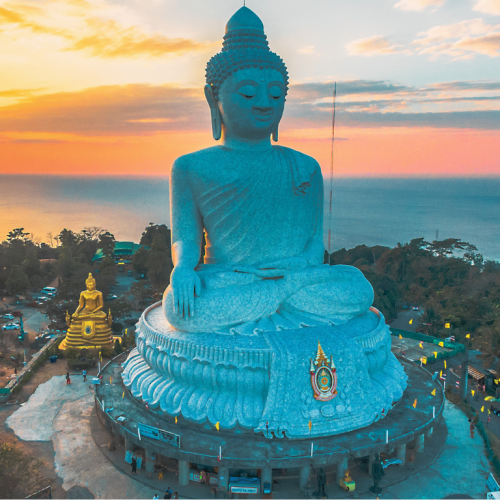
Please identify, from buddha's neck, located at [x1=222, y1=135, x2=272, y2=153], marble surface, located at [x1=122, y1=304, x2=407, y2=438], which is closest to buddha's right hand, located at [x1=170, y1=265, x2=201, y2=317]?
marble surface, located at [x1=122, y1=304, x2=407, y2=438]

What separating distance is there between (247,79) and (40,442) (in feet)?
30.2

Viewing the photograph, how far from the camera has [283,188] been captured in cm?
1185

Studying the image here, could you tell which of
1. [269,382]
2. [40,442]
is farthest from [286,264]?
[40,442]

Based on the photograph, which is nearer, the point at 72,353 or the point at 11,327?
the point at 72,353

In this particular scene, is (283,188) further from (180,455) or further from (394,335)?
(394,335)

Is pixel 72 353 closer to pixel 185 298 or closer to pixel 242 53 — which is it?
pixel 185 298

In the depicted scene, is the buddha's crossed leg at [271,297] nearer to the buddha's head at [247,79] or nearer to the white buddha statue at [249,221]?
the white buddha statue at [249,221]

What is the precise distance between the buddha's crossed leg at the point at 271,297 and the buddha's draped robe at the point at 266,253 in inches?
0.8

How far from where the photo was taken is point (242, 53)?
11.3 metres

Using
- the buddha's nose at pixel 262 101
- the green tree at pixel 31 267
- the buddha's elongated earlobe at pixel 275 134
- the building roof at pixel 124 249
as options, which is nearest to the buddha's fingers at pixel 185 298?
the buddha's nose at pixel 262 101

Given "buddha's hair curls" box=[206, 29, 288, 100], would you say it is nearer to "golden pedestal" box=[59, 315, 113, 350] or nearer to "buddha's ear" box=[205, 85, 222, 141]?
"buddha's ear" box=[205, 85, 222, 141]

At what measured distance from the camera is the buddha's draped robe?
416 inches

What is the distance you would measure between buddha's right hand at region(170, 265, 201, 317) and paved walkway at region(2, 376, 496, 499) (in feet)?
10.6

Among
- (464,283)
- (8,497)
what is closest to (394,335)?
(464,283)
